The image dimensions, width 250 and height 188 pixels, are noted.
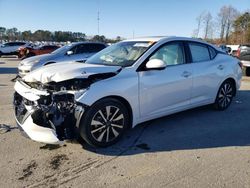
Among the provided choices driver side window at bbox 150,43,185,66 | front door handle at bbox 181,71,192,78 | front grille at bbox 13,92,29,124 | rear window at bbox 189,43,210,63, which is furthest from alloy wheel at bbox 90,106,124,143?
rear window at bbox 189,43,210,63

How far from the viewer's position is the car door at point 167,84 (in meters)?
4.97

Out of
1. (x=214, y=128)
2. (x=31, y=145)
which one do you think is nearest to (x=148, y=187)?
(x=31, y=145)

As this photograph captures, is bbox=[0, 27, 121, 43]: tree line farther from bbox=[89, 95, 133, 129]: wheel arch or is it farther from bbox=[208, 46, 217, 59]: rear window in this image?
bbox=[89, 95, 133, 129]: wheel arch

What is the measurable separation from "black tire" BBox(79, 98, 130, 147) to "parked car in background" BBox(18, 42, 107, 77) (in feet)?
20.8

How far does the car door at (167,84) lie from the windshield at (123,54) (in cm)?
24

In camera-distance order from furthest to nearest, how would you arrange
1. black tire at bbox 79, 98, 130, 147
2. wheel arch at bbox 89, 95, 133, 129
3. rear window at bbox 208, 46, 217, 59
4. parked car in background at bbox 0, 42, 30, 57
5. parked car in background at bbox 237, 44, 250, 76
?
parked car in background at bbox 0, 42, 30, 57, parked car in background at bbox 237, 44, 250, 76, rear window at bbox 208, 46, 217, 59, wheel arch at bbox 89, 95, 133, 129, black tire at bbox 79, 98, 130, 147

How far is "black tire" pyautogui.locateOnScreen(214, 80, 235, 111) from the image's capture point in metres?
6.67

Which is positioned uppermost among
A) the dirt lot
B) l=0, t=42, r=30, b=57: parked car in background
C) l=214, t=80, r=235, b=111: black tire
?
l=214, t=80, r=235, b=111: black tire

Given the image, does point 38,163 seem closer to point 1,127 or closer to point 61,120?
point 61,120

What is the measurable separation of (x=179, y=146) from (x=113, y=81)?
4.50 ft

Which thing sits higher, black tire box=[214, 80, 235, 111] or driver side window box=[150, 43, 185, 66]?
driver side window box=[150, 43, 185, 66]

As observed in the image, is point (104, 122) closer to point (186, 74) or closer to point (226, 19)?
point (186, 74)

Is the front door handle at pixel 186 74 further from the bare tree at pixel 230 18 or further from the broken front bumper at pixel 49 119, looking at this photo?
the bare tree at pixel 230 18

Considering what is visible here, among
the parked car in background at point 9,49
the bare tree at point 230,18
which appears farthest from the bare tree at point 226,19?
the parked car in background at point 9,49
